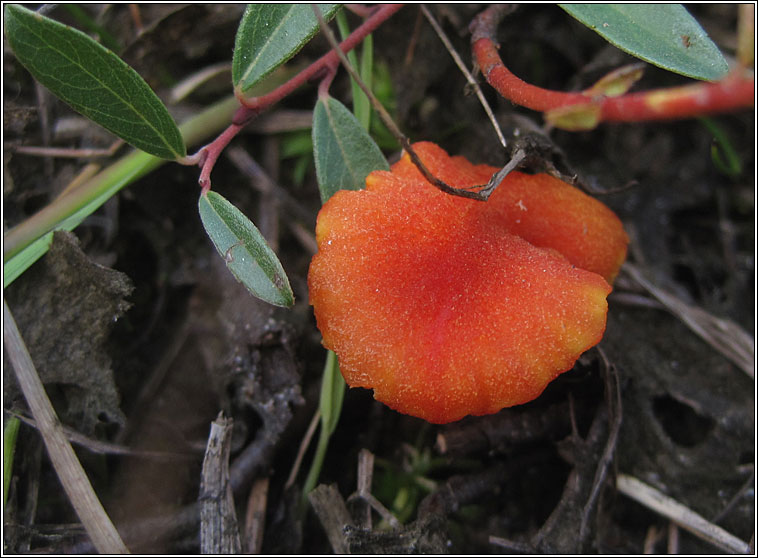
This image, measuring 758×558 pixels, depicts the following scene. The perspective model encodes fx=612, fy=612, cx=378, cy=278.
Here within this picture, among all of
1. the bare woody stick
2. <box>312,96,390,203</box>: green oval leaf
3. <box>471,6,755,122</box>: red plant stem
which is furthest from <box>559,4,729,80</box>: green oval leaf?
<box>312,96,390,203</box>: green oval leaf

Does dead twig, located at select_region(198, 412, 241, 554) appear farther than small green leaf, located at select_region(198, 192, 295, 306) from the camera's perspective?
Yes

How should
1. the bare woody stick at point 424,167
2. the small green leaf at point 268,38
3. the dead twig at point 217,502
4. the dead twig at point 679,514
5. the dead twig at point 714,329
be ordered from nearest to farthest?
the bare woody stick at point 424,167
the small green leaf at point 268,38
the dead twig at point 217,502
the dead twig at point 679,514
the dead twig at point 714,329

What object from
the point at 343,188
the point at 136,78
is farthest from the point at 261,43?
the point at 343,188

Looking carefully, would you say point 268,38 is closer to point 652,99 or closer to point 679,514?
point 652,99

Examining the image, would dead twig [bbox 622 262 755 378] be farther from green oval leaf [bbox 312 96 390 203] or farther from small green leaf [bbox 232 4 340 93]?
small green leaf [bbox 232 4 340 93]

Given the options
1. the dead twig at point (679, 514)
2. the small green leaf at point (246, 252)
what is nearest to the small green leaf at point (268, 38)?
the small green leaf at point (246, 252)

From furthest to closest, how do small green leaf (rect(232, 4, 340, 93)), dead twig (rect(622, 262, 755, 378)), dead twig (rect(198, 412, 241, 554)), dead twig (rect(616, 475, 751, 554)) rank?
dead twig (rect(622, 262, 755, 378)), dead twig (rect(616, 475, 751, 554)), dead twig (rect(198, 412, 241, 554)), small green leaf (rect(232, 4, 340, 93))

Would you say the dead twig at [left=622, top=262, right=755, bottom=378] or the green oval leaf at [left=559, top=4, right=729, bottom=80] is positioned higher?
the green oval leaf at [left=559, top=4, right=729, bottom=80]

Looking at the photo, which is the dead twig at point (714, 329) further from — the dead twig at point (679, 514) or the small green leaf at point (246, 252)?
the small green leaf at point (246, 252)
